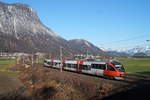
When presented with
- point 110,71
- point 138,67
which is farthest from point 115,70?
point 138,67

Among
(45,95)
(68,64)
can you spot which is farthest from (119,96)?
(68,64)

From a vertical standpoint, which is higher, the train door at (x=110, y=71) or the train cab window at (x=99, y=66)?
the train cab window at (x=99, y=66)

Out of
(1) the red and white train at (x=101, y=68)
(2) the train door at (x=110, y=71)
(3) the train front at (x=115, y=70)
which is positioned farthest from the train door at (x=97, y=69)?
(3) the train front at (x=115, y=70)

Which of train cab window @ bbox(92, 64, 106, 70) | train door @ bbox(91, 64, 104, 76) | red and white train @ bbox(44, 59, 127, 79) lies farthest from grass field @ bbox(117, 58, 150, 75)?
train cab window @ bbox(92, 64, 106, 70)

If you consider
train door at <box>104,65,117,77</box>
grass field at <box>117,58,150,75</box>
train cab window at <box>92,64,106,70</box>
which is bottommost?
grass field at <box>117,58,150,75</box>

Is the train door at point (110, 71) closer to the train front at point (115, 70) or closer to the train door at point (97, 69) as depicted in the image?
the train front at point (115, 70)

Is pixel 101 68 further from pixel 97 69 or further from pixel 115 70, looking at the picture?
pixel 115 70

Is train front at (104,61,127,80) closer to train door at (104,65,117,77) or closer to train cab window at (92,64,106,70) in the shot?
train door at (104,65,117,77)

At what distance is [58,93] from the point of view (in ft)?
108

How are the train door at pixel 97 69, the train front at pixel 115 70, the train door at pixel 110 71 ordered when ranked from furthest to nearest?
the train door at pixel 97 69 < the train door at pixel 110 71 < the train front at pixel 115 70

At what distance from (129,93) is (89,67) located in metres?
22.8

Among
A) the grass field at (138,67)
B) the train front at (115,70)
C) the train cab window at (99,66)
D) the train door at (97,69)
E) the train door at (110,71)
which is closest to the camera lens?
the train front at (115,70)

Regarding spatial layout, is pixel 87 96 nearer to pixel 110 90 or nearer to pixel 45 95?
pixel 110 90

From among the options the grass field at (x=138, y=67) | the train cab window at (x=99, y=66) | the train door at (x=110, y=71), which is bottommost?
the grass field at (x=138, y=67)
